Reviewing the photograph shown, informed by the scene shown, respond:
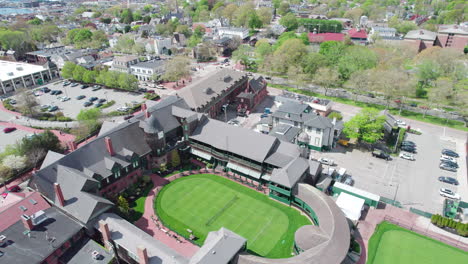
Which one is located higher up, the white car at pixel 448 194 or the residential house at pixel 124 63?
the residential house at pixel 124 63

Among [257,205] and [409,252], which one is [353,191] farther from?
[257,205]

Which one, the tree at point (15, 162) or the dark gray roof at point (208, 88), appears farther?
the dark gray roof at point (208, 88)

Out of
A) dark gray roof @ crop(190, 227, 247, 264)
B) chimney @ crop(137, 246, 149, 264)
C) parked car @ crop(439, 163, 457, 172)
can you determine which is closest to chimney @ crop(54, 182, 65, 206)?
chimney @ crop(137, 246, 149, 264)

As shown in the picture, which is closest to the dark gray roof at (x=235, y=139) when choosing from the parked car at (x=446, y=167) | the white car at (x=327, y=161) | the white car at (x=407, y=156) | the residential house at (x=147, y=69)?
the white car at (x=327, y=161)

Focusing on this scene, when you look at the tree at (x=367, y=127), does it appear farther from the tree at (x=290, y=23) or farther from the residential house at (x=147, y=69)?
the tree at (x=290, y=23)

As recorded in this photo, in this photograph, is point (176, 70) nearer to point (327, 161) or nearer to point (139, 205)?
point (139, 205)

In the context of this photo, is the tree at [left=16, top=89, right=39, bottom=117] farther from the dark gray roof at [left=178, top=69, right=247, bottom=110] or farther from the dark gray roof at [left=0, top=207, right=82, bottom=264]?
the dark gray roof at [left=0, top=207, right=82, bottom=264]

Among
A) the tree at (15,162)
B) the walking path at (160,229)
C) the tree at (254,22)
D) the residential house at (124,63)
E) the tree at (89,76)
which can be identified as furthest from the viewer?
the tree at (254,22)

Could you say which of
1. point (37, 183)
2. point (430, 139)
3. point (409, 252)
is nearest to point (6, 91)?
point (37, 183)

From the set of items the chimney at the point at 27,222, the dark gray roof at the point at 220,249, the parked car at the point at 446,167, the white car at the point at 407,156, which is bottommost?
the parked car at the point at 446,167
